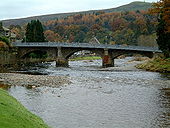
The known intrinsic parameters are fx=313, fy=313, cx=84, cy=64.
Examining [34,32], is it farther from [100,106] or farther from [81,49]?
[100,106]

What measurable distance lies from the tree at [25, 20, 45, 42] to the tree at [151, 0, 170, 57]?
60.0 meters

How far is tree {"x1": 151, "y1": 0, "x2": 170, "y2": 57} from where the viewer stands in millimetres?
66981

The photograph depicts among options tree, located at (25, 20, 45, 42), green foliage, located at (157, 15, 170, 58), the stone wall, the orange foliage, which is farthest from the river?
tree, located at (25, 20, 45, 42)

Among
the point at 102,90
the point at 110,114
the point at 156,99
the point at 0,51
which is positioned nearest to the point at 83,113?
the point at 110,114

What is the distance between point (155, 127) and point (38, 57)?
105 meters

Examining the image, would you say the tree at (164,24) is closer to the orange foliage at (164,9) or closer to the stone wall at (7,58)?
the orange foliage at (164,9)

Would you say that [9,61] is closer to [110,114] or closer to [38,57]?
[38,57]

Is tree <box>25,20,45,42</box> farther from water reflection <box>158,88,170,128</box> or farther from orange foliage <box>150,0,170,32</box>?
water reflection <box>158,88,170,128</box>

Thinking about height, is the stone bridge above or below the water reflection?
above

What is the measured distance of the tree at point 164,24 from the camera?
220 ft

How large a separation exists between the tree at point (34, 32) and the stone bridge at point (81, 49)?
12.2 m

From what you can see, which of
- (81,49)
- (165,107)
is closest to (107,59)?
(81,49)

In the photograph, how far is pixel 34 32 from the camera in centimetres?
12444

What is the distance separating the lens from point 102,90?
41.4 m
